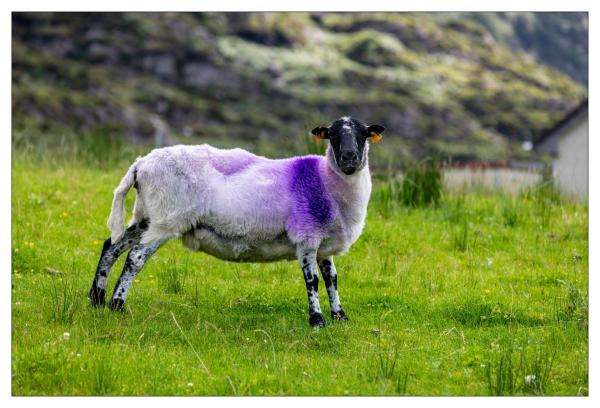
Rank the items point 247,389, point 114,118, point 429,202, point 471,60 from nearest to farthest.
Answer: point 247,389
point 429,202
point 114,118
point 471,60

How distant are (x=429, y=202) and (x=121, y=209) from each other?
23.2ft

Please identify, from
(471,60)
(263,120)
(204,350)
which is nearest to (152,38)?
(263,120)

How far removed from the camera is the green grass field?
6.80 m

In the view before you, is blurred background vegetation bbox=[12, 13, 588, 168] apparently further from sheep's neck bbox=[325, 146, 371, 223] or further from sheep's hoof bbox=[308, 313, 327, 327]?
sheep's hoof bbox=[308, 313, 327, 327]

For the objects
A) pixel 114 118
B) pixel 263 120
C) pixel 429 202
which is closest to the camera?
pixel 429 202

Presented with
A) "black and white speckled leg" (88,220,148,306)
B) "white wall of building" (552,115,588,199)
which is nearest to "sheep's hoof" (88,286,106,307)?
"black and white speckled leg" (88,220,148,306)

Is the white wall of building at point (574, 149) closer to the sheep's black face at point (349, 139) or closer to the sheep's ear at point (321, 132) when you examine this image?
the sheep's black face at point (349, 139)

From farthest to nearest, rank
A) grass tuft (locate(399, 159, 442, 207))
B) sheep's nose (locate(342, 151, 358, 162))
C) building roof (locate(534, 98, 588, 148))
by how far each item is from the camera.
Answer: building roof (locate(534, 98, 588, 148)) < grass tuft (locate(399, 159, 442, 207)) < sheep's nose (locate(342, 151, 358, 162))

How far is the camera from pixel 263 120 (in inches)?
2916

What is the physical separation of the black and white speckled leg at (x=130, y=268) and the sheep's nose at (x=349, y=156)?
226 centimetres

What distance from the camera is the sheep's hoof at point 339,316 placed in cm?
877

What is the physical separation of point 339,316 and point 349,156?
1.92m

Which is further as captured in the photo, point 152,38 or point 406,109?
point 152,38

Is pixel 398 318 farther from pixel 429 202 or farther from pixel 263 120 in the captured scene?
pixel 263 120
